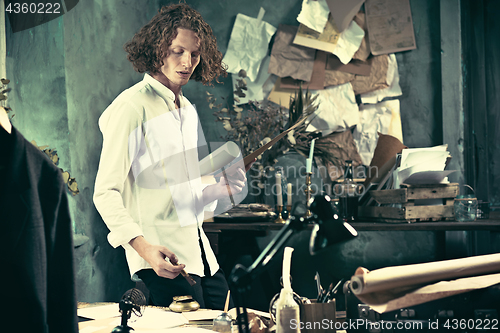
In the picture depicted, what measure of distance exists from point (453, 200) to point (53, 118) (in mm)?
2058

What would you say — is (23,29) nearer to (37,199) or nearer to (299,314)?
(37,199)

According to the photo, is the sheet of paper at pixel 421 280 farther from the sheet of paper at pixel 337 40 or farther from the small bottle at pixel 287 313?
the sheet of paper at pixel 337 40

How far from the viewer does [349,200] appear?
7.70ft

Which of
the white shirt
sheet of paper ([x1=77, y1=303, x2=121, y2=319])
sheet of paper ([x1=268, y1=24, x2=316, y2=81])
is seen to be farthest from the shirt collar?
sheet of paper ([x1=268, y1=24, x2=316, y2=81])

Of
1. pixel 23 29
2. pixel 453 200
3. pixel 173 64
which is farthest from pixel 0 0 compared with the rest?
pixel 453 200

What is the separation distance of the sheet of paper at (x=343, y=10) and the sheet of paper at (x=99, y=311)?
2.14m

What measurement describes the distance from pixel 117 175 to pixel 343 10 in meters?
1.90

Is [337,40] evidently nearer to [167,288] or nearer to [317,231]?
[167,288]

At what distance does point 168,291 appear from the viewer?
1.62m

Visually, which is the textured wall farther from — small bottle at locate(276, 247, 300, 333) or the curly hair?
small bottle at locate(276, 247, 300, 333)

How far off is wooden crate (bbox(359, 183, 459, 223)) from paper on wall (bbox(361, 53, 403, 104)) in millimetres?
741

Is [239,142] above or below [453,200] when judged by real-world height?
above

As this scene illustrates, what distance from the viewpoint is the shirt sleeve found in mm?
1479

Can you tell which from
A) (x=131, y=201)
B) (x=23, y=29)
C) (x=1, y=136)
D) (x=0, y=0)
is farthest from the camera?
(x=23, y=29)
